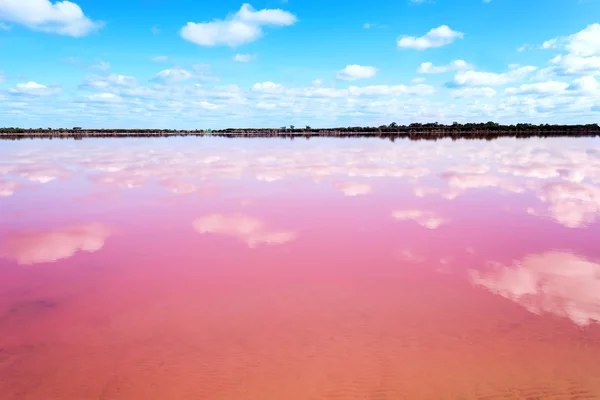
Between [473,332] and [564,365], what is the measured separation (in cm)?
113

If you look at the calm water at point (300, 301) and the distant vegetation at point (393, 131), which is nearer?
the calm water at point (300, 301)

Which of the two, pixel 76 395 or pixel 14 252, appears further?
pixel 14 252

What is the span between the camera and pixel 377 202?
1488cm

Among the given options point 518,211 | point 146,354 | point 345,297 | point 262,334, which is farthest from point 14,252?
point 518,211

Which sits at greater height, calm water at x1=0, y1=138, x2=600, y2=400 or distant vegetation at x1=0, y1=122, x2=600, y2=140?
distant vegetation at x1=0, y1=122, x2=600, y2=140

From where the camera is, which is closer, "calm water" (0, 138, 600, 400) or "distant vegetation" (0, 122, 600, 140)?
"calm water" (0, 138, 600, 400)

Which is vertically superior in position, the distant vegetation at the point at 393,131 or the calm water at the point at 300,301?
the distant vegetation at the point at 393,131

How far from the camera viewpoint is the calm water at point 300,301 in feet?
15.3

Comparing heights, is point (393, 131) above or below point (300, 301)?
above

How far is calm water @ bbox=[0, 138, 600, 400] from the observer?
4652mm

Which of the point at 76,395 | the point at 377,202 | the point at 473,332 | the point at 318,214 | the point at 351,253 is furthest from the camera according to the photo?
the point at 377,202

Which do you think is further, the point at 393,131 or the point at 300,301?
the point at 393,131

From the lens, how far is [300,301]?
6.70 meters

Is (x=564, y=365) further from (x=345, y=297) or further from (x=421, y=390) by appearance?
(x=345, y=297)
